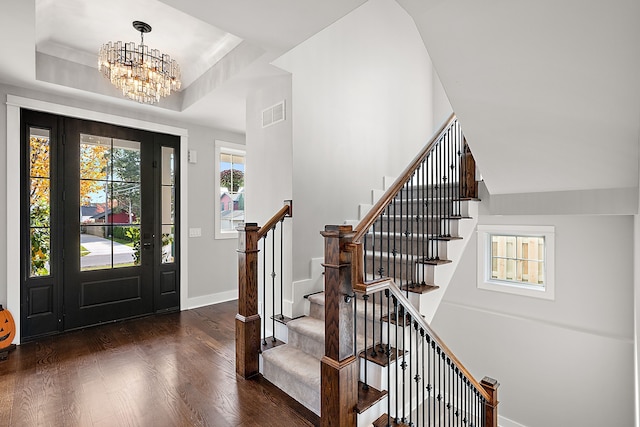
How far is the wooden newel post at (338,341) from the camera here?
1.87 meters

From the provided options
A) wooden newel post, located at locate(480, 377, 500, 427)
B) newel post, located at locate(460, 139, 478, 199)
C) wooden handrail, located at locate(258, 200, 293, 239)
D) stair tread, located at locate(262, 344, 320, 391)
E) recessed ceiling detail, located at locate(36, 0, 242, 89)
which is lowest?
wooden newel post, located at locate(480, 377, 500, 427)

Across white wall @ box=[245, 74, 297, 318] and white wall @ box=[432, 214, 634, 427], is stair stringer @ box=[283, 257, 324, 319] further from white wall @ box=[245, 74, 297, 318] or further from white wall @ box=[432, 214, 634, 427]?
white wall @ box=[432, 214, 634, 427]

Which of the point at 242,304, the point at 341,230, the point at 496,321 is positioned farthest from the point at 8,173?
the point at 496,321

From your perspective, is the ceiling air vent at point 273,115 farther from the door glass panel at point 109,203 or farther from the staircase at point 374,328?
the door glass panel at point 109,203

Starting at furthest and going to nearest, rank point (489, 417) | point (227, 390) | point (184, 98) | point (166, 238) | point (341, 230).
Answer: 1. point (166, 238)
2. point (184, 98)
3. point (489, 417)
4. point (227, 390)
5. point (341, 230)

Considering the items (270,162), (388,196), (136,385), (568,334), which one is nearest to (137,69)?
(270,162)

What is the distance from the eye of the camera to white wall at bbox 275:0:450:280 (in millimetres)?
3184

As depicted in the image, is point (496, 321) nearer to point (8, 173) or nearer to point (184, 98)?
point (184, 98)

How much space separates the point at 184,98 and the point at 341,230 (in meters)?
3.25

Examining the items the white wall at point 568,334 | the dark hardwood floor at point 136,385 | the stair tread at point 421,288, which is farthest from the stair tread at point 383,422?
the white wall at point 568,334

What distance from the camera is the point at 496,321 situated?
4336mm

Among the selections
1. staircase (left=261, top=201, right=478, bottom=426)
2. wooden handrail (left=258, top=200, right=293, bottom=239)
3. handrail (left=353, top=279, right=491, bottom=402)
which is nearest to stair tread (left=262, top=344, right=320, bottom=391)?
staircase (left=261, top=201, right=478, bottom=426)

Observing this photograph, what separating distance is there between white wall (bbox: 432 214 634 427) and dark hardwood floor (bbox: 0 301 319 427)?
320 cm

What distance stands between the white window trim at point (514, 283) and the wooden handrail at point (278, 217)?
9.54ft
